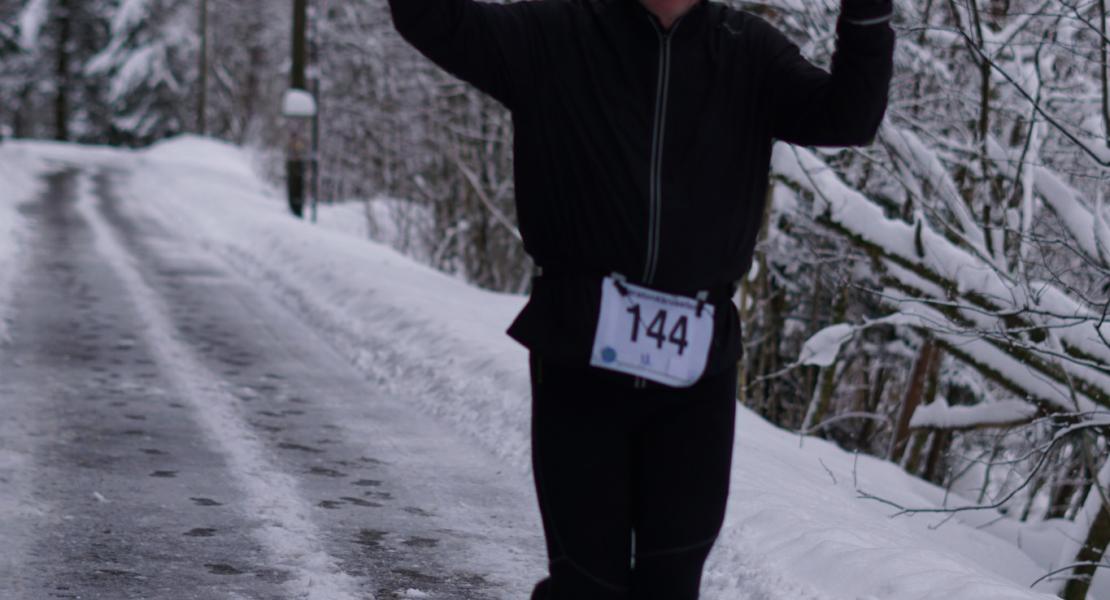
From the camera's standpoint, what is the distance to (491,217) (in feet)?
55.6

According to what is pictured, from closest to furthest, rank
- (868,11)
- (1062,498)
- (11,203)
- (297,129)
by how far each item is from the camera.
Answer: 1. (868,11)
2. (1062,498)
3. (11,203)
4. (297,129)

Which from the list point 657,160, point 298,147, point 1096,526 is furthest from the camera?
point 298,147

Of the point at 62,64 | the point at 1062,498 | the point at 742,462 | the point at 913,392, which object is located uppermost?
the point at 62,64

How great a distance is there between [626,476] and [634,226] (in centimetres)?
44

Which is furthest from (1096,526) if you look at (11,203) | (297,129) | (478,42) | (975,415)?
(11,203)

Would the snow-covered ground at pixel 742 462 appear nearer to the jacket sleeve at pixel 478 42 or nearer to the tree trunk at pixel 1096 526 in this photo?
the tree trunk at pixel 1096 526

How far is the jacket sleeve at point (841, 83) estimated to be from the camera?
2.25 m

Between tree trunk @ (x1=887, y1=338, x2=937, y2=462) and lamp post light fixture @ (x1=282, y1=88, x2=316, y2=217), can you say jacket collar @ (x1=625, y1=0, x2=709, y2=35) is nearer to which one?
tree trunk @ (x1=887, y1=338, x2=937, y2=462)

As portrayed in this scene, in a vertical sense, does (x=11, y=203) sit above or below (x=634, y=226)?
below

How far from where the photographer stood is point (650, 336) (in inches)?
91.4

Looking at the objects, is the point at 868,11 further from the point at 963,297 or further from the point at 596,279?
the point at 963,297

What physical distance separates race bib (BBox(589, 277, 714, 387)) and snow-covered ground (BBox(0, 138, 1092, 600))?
6.17ft

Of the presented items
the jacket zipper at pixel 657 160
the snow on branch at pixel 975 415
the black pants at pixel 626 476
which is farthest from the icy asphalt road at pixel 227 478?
the snow on branch at pixel 975 415

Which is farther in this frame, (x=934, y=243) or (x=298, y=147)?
(x=298, y=147)
